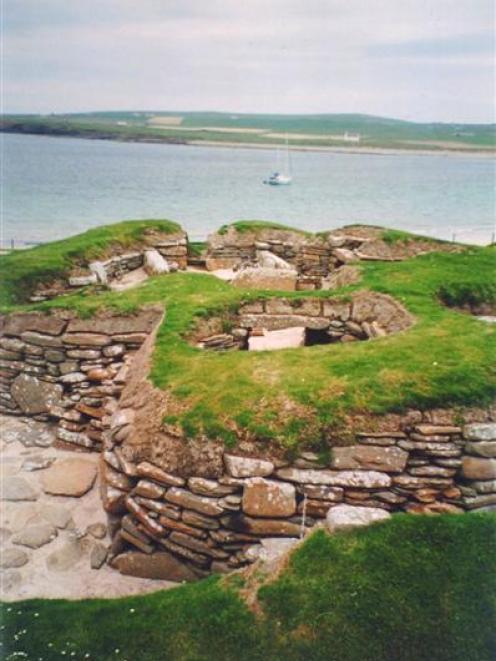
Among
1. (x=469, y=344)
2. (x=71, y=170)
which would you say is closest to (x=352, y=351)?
(x=469, y=344)

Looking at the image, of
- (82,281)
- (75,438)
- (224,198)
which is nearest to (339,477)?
(75,438)

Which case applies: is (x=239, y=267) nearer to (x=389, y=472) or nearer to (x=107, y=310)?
(x=107, y=310)

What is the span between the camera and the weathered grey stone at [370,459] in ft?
20.8

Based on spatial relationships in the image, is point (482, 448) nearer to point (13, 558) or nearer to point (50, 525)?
point (50, 525)

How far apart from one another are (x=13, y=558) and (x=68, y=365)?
3.53m

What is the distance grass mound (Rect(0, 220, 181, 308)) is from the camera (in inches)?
492

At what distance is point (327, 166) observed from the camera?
389 feet

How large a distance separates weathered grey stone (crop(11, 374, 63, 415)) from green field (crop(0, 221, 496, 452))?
1.33m

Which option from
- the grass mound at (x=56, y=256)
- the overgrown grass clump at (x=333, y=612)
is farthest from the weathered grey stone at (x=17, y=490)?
the grass mound at (x=56, y=256)

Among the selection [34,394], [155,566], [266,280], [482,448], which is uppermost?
[266,280]

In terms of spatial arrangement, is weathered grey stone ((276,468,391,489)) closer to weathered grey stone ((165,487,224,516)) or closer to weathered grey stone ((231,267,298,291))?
weathered grey stone ((165,487,224,516))

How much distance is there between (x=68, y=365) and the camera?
385 inches

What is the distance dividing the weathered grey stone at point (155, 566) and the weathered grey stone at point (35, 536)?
1.12 meters

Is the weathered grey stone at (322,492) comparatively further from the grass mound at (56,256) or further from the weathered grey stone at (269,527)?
the grass mound at (56,256)
